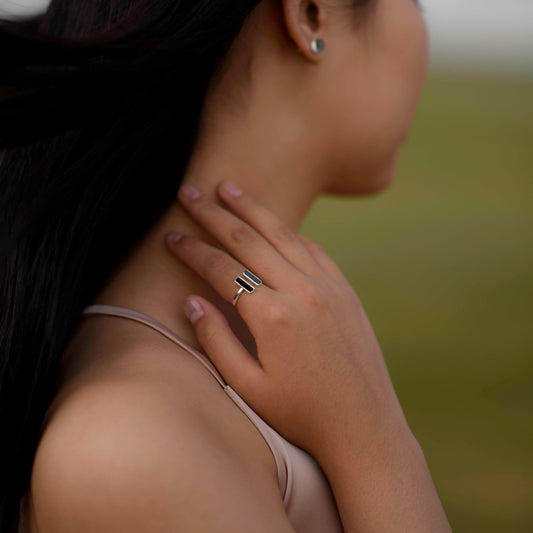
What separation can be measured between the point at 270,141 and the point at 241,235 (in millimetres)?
108

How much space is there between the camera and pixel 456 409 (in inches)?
130

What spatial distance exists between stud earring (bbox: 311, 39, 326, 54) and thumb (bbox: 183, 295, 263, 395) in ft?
0.86

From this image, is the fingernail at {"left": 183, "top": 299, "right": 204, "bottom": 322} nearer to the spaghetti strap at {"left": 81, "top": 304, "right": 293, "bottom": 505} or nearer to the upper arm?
the spaghetti strap at {"left": 81, "top": 304, "right": 293, "bottom": 505}

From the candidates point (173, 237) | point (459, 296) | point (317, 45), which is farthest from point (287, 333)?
point (459, 296)

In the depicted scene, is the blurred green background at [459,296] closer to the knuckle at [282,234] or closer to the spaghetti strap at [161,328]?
the knuckle at [282,234]

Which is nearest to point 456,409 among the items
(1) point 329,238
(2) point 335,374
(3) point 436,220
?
(1) point 329,238

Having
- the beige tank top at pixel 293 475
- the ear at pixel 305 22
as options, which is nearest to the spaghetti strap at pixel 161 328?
the beige tank top at pixel 293 475

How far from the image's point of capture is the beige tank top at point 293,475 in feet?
2.22

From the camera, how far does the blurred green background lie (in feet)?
9.50

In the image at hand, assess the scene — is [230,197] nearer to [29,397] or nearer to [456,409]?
[29,397]

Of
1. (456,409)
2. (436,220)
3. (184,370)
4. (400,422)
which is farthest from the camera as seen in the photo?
(436,220)

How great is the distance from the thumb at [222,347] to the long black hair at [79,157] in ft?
0.36

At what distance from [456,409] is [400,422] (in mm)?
2678

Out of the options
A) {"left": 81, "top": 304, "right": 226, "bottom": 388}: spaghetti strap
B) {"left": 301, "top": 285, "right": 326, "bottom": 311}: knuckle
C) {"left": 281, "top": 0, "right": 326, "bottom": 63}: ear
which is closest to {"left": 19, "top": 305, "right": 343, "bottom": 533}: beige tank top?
{"left": 81, "top": 304, "right": 226, "bottom": 388}: spaghetti strap
